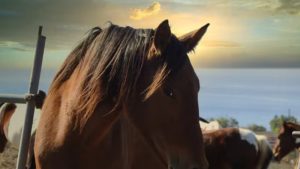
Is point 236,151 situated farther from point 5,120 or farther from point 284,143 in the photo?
point 5,120

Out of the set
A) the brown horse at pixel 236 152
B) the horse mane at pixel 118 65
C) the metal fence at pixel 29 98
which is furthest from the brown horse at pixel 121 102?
the brown horse at pixel 236 152

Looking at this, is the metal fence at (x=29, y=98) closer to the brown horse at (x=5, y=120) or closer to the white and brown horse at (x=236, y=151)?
the brown horse at (x=5, y=120)

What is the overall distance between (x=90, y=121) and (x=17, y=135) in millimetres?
1306

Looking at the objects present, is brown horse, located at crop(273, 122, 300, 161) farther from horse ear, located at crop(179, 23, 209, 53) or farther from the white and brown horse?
horse ear, located at crop(179, 23, 209, 53)

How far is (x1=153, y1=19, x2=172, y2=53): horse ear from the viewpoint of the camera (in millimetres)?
1763

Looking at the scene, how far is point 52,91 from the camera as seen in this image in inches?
81.4

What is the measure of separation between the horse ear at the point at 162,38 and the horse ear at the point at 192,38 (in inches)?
5.0

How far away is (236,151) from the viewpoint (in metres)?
5.98

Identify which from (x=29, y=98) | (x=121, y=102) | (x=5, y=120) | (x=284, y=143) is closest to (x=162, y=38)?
(x=121, y=102)

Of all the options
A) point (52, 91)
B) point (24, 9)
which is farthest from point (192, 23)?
point (52, 91)

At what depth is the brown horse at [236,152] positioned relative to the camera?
595 centimetres

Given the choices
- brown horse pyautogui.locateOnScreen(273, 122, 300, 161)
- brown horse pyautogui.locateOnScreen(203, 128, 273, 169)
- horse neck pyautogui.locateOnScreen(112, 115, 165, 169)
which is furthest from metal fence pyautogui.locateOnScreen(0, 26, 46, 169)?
brown horse pyautogui.locateOnScreen(273, 122, 300, 161)

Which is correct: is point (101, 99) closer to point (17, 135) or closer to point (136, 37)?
point (136, 37)

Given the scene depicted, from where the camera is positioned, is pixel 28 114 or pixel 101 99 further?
pixel 28 114
